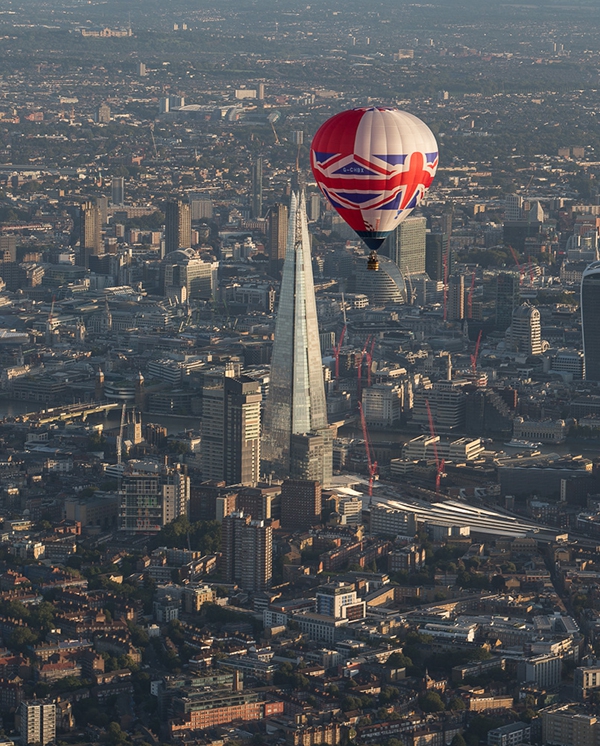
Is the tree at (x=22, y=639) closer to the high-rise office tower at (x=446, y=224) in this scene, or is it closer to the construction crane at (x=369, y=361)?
the construction crane at (x=369, y=361)

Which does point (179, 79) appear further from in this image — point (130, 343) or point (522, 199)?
point (130, 343)

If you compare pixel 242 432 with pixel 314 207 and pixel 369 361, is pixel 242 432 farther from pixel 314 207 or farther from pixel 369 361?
pixel 314 207

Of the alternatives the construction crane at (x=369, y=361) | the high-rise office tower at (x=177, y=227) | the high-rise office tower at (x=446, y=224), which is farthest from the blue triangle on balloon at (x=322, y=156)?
the high-rise office tower at (x=446, y=224)

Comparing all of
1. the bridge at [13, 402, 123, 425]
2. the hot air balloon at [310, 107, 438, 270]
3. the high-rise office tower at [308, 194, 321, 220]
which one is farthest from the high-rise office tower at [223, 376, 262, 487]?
the high-rise office tower at [308, 194, 321, 220]

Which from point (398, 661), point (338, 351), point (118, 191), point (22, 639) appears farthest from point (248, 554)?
point (118, 191)

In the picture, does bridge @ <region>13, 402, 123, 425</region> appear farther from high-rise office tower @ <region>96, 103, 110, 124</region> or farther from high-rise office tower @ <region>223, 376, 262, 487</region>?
high-rise office tower @ <region>96, 103, 110, 124</region>

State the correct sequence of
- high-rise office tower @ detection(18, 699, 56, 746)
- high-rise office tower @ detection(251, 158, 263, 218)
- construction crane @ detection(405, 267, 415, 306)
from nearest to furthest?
high-rise office tower @ detection(18, 699, 56, 746), construction crane @ detection(405, 267, 415, 306), high-rise office tower @ detection(251, 158, 263, 218)
